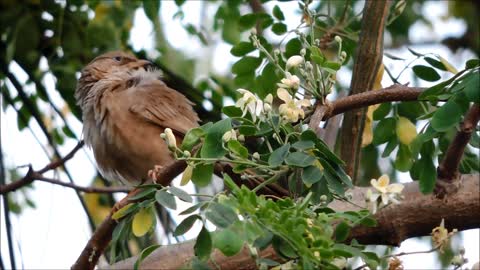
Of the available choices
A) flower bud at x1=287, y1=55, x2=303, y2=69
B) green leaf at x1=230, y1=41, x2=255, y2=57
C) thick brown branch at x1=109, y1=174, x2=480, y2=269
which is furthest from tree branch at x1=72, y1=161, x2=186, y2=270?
flower bud at x1=287, y1=55, x2=303, y2=69

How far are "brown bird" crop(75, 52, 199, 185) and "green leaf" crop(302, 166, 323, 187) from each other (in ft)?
7.89

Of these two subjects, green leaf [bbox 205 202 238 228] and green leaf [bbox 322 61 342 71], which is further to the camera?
green leaf [bbox 322 61 342 71]

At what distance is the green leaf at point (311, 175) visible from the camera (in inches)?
116

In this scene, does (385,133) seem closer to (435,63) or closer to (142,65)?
(435,63)

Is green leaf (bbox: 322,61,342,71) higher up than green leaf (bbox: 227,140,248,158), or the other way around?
green leaf (bbox: 322,61,342,71)

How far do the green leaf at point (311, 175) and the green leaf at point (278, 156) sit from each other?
4.0 inches

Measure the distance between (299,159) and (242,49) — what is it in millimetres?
1412

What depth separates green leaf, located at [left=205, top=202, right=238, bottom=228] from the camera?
246 cm

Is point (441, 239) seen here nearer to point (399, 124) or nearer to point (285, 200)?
point (285, 200)

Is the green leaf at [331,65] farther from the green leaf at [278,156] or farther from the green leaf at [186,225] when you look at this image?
the green leaf at [186,225]

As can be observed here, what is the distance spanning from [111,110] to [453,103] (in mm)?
2849

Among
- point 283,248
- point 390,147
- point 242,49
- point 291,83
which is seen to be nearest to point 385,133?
point 390,147

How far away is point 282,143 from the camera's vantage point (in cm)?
305

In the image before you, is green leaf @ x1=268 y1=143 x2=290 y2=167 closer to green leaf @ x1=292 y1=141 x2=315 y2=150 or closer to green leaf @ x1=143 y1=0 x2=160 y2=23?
green leaf @ x1=292 y1=141 x2=315 y2=150
